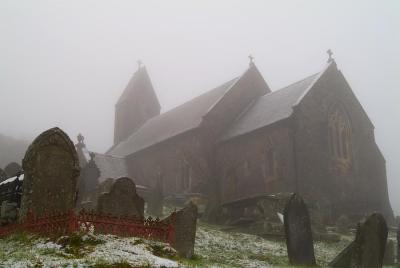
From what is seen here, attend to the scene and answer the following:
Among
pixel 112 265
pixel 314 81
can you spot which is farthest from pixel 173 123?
pixel 112 265

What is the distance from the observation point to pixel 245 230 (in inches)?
778

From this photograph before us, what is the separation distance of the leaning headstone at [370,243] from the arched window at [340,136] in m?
15.9

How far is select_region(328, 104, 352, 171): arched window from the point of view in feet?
94.6

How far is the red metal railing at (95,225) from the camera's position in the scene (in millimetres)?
8375

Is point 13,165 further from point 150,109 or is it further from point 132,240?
point 150,109

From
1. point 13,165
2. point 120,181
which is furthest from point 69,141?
point 13,165

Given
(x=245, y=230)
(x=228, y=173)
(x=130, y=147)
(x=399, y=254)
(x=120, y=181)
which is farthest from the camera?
(x=130, y=147)

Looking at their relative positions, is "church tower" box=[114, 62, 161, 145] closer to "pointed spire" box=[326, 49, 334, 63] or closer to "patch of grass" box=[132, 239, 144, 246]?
"pointed spire" box=[326, 49, 334, 63]

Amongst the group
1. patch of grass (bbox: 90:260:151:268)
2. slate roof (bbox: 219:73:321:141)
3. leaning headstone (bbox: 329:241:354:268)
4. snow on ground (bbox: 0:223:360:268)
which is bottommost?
leaning headstone (bbox: 329:241:354:268)

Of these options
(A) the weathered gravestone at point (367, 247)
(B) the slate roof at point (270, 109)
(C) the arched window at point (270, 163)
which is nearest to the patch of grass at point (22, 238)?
(A) the weathered gravestone at point (367, 247)

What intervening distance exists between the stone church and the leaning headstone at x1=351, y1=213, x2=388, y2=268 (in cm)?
1279

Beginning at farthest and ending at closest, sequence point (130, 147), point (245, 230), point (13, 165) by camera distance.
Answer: point (130, 147), point (13, 165), point (245, 230)

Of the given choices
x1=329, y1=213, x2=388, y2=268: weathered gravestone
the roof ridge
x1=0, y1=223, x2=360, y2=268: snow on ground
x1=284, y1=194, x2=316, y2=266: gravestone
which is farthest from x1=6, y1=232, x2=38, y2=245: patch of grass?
the roof ridge

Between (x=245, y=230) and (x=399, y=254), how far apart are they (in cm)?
686
